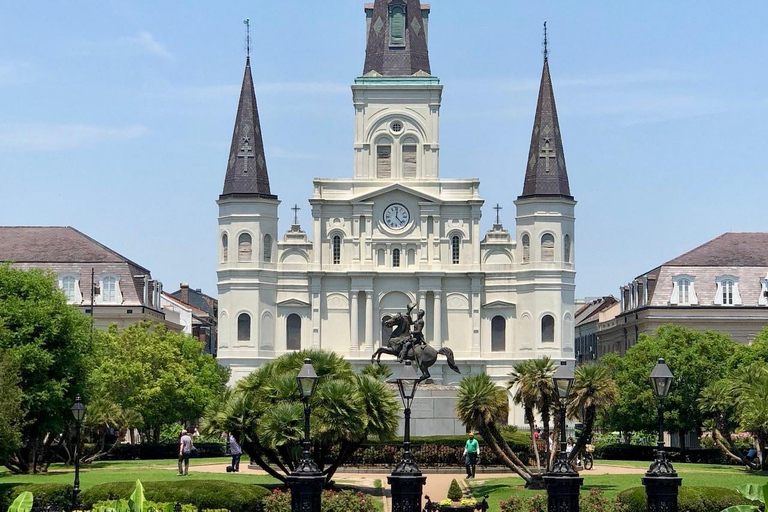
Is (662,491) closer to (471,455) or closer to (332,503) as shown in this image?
(332,503)

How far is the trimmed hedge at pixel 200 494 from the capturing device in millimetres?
41312

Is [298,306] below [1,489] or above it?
above

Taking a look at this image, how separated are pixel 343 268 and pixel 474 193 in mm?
11470

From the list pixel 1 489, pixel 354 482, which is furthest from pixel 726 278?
pixel 1 489

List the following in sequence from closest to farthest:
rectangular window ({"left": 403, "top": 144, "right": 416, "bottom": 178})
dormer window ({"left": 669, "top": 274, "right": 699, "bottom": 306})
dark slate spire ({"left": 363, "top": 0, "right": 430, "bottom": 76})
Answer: dormer window ({"left": 669, "top": 274, "right": 699, "bottom": 306})
rectangular window ({"left": 403, "top": 144, "right": 416, "bottom": 178})
dark slate spire ({"left": 363, "top": 0, "right": 430, "bottom": 76})

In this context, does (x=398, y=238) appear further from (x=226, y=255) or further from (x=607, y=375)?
(x=607, y=375)

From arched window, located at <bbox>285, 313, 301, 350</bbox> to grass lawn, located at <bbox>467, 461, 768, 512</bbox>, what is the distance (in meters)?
55.0

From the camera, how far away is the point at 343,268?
114 meters

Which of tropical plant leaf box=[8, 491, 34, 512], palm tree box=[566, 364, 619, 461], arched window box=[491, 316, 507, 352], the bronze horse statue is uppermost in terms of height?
arched window box=[491, 316, 507, 352]

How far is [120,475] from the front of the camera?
54.9 metres

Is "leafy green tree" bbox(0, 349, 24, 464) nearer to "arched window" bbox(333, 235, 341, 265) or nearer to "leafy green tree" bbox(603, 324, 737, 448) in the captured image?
"leafy green tree" bbox(603, 324, 737, 448)

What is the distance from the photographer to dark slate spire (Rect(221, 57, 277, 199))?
372 feet

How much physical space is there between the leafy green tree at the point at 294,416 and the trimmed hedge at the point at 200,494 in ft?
10.6

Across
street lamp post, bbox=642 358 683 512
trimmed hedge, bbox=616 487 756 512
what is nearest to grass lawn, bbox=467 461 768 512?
trimmed hedge, bbox=616 487 756 512
